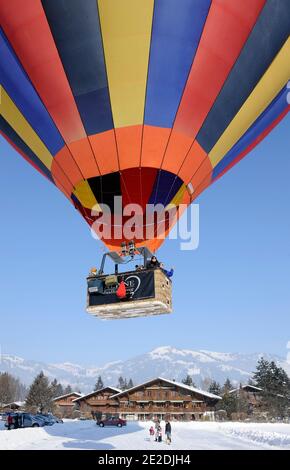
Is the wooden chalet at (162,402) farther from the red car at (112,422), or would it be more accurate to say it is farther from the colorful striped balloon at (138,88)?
the colorful striped balloon at (138,88)

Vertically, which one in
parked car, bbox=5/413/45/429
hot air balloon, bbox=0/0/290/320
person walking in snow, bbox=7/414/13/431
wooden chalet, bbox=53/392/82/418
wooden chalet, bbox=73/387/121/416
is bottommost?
wooden chalet, bbox=53/392/82/418

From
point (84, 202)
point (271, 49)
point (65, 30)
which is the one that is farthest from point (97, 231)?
point (271, 49)

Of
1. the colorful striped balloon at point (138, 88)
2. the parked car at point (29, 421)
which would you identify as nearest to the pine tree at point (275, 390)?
the parked car at point (29, 421)

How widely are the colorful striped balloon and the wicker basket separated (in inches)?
76.5

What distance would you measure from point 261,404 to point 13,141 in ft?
202

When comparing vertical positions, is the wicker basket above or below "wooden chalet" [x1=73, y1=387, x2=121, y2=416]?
above

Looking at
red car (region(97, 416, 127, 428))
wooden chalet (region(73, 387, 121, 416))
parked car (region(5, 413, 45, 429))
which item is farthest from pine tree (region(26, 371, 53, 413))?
parked car (region(5, 413, 45, 429))

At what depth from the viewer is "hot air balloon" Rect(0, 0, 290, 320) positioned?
9875 millimetres

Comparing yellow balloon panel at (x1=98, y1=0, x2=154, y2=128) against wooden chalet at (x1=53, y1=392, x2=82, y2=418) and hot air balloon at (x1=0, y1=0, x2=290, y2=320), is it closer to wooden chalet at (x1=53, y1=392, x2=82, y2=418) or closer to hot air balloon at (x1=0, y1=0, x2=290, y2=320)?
hot air balloon at (x1=0, y1=0, x2=290, y2=320)

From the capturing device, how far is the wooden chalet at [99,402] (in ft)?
188

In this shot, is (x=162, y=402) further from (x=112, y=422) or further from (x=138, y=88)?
(x=138, y=88)

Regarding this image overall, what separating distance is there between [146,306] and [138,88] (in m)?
5.34

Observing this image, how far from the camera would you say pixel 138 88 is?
1084 cm

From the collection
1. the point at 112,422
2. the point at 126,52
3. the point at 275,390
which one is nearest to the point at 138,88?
the point at 126,52
